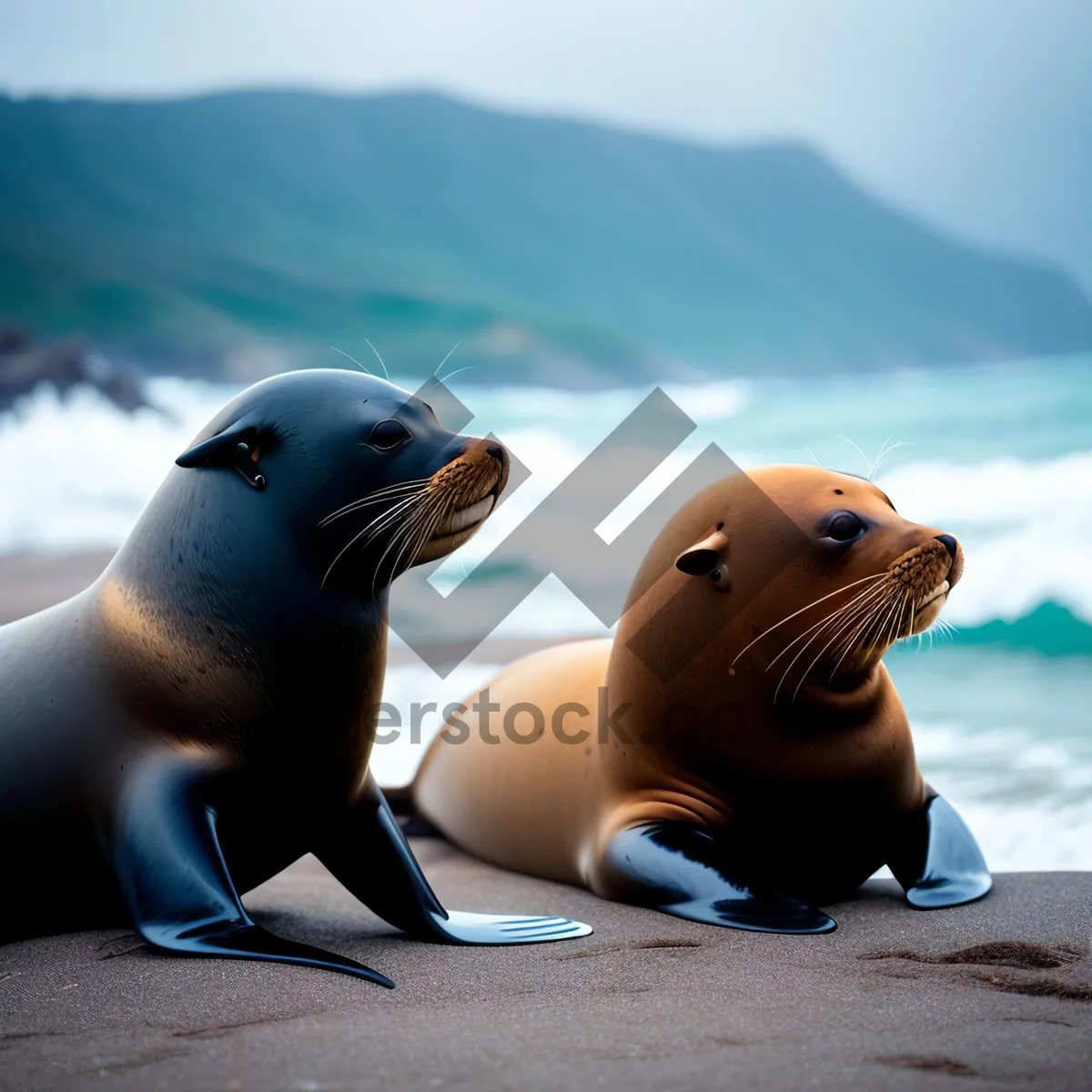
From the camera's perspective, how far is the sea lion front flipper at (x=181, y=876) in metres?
2.86

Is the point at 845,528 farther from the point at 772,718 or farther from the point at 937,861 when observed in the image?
the point at 937,861

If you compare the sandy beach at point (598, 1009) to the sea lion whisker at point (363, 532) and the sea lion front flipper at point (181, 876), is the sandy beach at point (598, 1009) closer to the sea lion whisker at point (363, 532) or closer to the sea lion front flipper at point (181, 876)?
the sea lion front flipper at point (181, 876)

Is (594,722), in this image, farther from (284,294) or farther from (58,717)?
(284,294)

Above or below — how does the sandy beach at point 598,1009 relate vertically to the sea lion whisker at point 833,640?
below

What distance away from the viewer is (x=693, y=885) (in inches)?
147

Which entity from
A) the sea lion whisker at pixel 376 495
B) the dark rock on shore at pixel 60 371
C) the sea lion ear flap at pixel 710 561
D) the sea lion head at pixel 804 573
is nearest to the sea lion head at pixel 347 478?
the sea lion whisker at pixel 376 495

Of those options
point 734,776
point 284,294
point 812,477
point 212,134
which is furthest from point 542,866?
point 212,134

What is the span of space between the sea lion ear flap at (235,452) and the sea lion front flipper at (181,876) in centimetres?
70

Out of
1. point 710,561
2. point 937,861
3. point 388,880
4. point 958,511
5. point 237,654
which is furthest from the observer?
point 958,511

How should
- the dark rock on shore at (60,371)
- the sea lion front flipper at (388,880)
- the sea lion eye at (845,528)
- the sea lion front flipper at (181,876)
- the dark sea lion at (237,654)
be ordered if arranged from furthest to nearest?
the dark rock on shore at (60,371) → the sea lion eye at (845,528) → the sea lion front flipper at (388,880) → the dark sea lion at (237,654) → the sea lion front flipper at (181,876)

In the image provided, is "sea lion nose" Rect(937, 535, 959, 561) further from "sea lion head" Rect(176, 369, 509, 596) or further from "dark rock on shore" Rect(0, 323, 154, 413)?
"dark rock on shore" Rect(0, 323, 154, 413)

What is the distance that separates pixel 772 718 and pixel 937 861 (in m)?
0.75

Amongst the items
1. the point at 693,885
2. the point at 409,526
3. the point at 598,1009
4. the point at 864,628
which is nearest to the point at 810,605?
the point at 864,628

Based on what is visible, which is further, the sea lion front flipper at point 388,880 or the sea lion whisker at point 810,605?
the sea lion whisker at point 810,605
